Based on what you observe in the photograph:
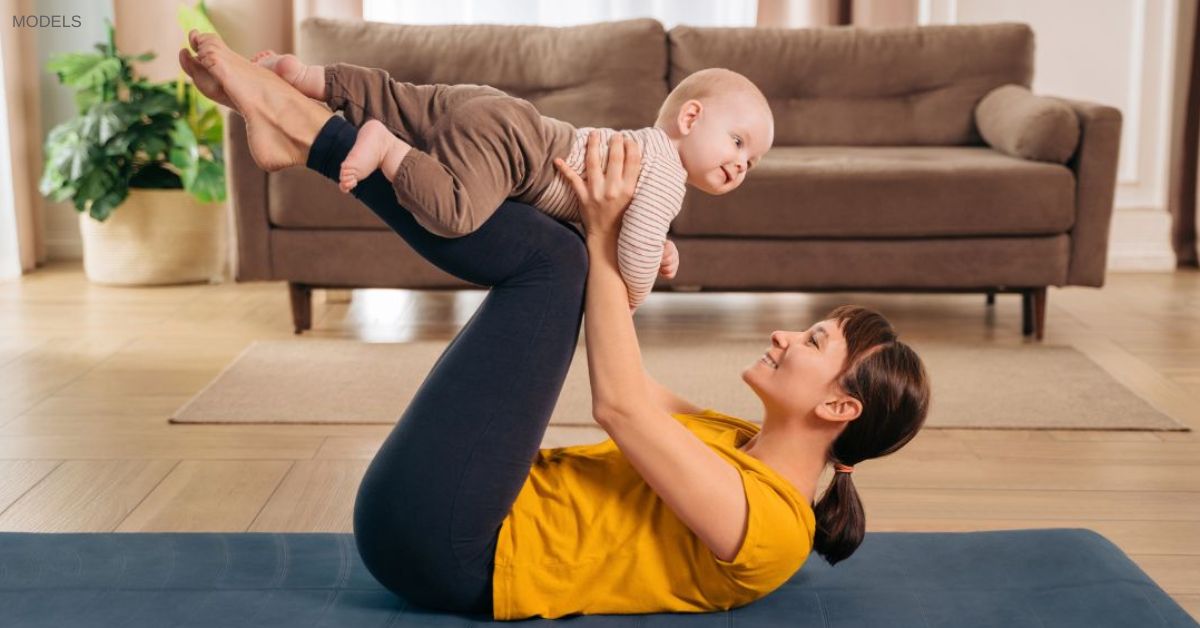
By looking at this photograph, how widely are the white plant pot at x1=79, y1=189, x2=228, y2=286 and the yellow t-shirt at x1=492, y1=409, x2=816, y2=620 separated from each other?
3285 mm

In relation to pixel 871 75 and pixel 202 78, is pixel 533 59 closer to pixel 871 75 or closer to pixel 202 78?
pixel 871 75

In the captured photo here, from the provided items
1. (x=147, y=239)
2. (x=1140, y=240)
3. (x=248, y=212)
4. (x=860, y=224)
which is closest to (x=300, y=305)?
(x=248, y=212)

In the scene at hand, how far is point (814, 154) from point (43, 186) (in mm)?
2562

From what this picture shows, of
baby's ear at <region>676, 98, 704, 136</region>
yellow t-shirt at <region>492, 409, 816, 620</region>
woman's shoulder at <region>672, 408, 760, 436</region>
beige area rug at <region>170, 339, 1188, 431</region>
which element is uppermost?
baby's ear at <region>676, 98, 704, 136</region>

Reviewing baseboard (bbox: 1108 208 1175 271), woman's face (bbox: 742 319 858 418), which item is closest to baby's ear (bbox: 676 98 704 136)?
woman's face (bbox: 742 319 858 418)

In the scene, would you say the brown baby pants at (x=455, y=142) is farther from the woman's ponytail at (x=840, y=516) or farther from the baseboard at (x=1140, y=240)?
the baseboard at (x=1140, y=240)

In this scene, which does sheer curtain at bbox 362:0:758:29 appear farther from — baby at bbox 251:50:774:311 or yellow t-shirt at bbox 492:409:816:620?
yellow t-shirt at bbox 492:409:816:620

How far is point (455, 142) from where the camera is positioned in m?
1.52

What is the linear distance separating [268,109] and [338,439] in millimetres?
1387

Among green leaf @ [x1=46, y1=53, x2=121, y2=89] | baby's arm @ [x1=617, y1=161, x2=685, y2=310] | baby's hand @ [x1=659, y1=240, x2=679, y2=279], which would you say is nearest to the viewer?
baby's arm @ [x1=617, y1=161, x2=685, y2=310]

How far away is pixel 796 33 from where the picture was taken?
4.37m

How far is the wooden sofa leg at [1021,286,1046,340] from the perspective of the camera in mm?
3816

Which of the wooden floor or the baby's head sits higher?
the baby's head

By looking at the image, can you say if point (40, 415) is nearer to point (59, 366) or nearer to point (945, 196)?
point (59, 366)
